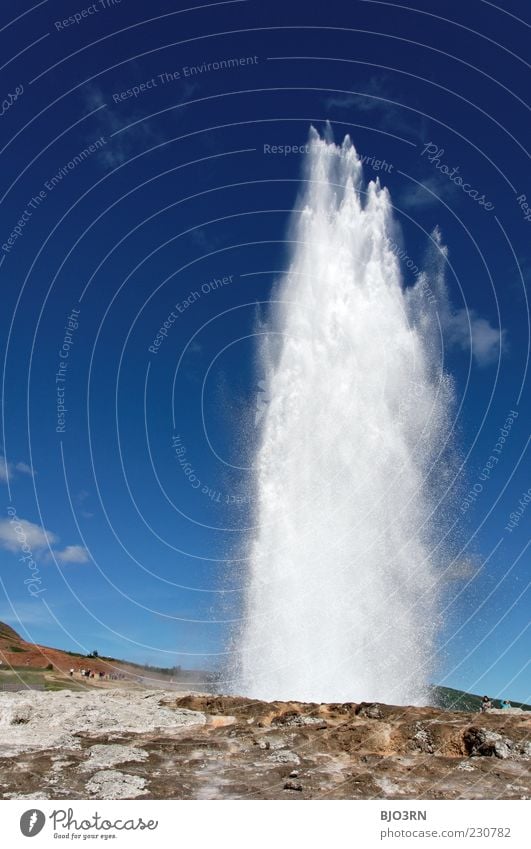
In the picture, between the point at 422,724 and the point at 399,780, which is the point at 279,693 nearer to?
the point at 422,724

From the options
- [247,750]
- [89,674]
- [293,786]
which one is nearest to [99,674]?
[89,674]

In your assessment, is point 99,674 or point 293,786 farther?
point 99,674

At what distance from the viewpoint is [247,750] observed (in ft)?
96.0

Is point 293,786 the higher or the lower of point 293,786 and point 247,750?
the lower

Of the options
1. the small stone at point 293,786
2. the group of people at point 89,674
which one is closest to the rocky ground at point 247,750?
the small stone at point 293,786

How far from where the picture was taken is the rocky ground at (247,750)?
23.9 metres

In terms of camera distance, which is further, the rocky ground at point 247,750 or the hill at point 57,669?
the hill at point 57,669

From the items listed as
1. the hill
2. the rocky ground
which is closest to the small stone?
the rocky ground

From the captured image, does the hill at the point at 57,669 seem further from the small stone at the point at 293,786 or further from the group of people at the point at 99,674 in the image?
the small stone at the point at 293,786

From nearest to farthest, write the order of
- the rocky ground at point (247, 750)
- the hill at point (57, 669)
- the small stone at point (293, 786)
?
the small stone at point (293, 786) → the rocky ground at point (247, 750) → the hill at point (57, 669)

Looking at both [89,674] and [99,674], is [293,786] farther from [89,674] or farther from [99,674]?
[99,674]

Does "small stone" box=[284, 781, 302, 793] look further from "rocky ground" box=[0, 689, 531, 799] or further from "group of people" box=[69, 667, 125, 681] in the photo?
"group of people" box=[69, 667, 125, 681]

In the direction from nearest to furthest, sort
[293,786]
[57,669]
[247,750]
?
1. [293,786]
2. [247,750]
3. [57,669]
